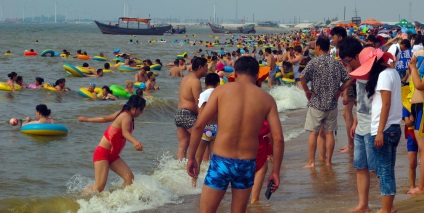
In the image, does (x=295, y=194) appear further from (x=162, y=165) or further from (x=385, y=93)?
(x=162, y=165)

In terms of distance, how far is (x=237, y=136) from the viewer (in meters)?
4.38

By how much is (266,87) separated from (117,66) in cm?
962

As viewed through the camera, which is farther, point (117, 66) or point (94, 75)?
point (117, 66)

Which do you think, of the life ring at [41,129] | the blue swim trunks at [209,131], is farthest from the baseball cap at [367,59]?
the life ring at [41,129]

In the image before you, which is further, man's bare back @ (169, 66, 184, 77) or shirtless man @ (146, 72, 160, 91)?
man's bare back @ (169, 66, 184, 77)

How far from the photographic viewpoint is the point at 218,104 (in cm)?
441

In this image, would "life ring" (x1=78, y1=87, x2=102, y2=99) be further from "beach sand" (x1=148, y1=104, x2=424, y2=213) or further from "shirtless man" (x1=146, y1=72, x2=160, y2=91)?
"beach sand" (x1=148, y1=104, x2=424, y2=213)

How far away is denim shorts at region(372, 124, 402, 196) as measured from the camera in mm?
5105

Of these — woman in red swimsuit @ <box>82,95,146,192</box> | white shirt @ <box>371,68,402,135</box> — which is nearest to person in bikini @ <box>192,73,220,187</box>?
woman in red swimsuit @ <box>82,95,146,192</box>

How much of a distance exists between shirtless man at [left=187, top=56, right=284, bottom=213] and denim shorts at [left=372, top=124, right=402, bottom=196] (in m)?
1.08

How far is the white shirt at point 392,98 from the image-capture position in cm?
499

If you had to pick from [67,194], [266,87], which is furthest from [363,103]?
[266,87]

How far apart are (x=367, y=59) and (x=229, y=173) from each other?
1.58 metres

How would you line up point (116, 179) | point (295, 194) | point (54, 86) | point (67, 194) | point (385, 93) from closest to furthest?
point (385, 93), point (295, 194), point (67, 194), point (116, 179), point (54, 86)
